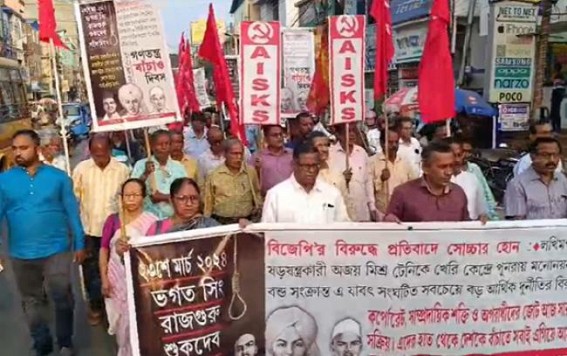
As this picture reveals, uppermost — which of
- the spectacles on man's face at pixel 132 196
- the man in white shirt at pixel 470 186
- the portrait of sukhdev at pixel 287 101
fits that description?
the portrait of sukhdev at pixel 287 101

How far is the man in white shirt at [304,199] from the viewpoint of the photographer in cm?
424

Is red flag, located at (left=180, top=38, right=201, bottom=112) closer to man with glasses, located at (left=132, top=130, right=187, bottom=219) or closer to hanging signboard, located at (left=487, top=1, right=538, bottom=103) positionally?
man with glasses, located at (left=132, top=130, right=187, bottom=219)

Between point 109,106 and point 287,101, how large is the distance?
4987 millimetres

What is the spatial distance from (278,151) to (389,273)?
8.33ft

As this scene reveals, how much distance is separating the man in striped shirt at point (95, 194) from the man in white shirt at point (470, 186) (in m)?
2.72

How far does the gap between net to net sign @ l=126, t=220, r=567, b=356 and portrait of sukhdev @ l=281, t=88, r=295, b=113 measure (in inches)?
263

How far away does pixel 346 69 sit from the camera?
6.17m

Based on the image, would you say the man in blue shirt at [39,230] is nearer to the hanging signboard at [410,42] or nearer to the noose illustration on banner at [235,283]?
the noose illustration on banner at [235,283]

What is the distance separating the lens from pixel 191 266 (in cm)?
360

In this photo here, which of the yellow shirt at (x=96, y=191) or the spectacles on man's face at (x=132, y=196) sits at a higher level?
the spectacles on man's face at (x=132, y=196)

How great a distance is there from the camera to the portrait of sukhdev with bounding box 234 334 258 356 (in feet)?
12.1

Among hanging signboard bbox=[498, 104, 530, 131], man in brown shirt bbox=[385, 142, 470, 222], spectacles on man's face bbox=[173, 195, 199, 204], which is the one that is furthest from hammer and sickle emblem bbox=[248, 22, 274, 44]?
hanging signboard bbox=[498, 104, 530, 131]

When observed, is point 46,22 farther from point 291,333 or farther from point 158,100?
point 291,333

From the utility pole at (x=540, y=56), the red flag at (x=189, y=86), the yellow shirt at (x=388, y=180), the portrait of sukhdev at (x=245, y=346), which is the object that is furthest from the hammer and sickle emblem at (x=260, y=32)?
the utility pole at (x=540, y=56)
